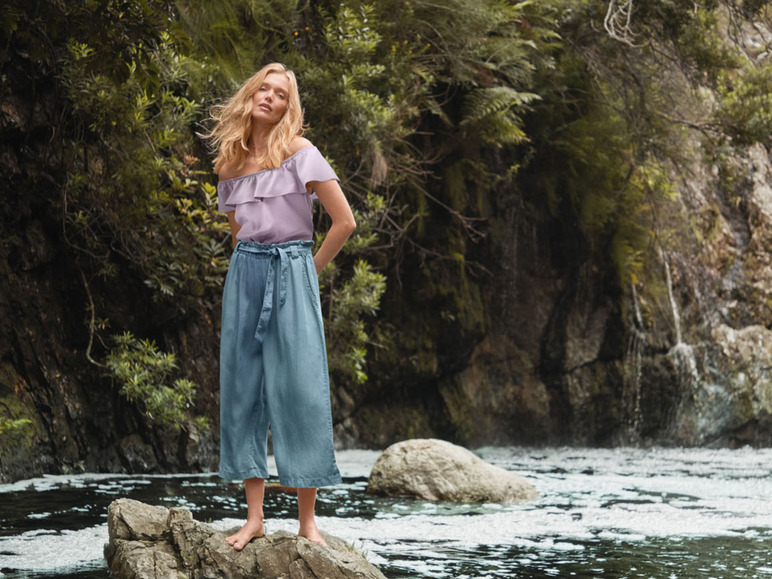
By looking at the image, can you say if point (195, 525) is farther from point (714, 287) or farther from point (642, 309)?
point (714, 287)

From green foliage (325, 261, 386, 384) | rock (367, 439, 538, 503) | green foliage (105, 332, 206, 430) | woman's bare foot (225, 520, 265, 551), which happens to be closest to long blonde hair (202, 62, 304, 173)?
woman's bare foot (225, 520, 265, 551)

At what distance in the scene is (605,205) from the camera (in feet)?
39.7

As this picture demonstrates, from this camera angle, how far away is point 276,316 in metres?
4.24

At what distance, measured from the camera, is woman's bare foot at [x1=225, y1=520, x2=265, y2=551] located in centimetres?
423

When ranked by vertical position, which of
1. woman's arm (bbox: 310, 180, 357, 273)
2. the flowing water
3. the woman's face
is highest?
the woman's face

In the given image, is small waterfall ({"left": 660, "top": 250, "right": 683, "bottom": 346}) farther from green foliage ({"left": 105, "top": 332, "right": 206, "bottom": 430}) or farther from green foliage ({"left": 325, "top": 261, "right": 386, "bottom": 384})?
green foliage ({"left": 105, "top": 332, "right": 206, "bottom": 430})

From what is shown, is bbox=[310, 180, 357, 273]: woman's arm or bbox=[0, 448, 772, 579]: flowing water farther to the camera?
bbox=[0, 448, 772, 579]: flowing water

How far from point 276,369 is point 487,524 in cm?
275

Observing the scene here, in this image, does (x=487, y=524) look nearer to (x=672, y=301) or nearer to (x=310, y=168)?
(x=310, y=168)

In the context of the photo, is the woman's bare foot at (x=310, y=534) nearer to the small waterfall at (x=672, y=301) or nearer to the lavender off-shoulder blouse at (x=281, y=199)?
the lavender off-shoulder blouse at (x=281, y=199)

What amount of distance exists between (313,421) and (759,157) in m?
12.9

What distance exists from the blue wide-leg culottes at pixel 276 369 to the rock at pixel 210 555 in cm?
30

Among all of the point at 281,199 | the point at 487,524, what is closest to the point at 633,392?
the point at 487,524

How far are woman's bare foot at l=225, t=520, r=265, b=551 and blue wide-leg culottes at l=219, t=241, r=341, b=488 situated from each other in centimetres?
23
